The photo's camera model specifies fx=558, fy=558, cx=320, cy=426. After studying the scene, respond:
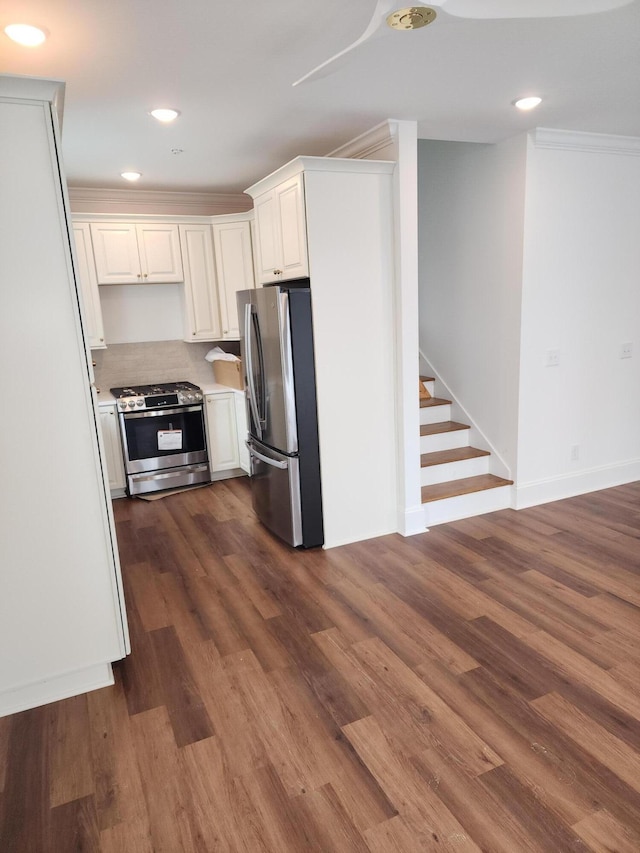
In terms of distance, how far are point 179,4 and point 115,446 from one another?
11.5 ft

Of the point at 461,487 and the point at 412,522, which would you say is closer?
the point at 412,522

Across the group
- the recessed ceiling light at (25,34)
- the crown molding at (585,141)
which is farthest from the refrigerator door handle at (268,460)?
the crown molding at (585,141)

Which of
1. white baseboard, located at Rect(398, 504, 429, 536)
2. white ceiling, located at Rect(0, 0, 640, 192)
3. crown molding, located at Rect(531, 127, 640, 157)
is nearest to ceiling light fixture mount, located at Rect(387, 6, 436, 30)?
white ceiling, located at Rect(0, 0, 640, 192)

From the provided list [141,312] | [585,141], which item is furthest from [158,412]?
[585,141]

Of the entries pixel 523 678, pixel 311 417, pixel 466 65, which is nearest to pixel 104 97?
pixel 466 65

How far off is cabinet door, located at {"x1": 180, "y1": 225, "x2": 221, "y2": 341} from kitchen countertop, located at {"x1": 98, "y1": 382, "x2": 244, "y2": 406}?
18.0 inches

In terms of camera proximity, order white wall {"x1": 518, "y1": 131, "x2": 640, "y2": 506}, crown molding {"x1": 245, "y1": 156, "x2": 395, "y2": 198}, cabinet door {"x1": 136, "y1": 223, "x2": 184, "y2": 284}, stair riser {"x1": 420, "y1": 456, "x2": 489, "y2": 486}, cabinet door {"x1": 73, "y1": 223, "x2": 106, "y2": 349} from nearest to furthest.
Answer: crown molding {"x1": 245, "y1": 156, "x2": 395, "y2": 198}
white wall {"x1": 518, "y1": 131, "x2": 640, "y2": 506}
stair riser {"x1": 420, "y1": 456, "x2": 489, "y2": 486}
cabinet door {"x1": 73, "y1": 223, "x2": 106, "y2": 349}
cabinet door {"x1": 136, "y1": 223, "x2": 184, "y2": 284}

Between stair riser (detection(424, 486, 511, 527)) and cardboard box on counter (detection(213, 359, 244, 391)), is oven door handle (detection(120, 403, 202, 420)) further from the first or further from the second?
stair riser (detection(424, 486, 511, 527))

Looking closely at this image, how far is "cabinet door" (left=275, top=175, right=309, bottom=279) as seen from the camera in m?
3.33

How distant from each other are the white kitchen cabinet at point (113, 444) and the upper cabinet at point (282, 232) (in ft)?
5.71

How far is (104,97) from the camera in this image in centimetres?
273

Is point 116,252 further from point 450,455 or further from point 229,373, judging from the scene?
point 450,455

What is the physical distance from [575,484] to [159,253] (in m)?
4.03

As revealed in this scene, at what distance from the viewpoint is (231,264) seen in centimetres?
→ 516
